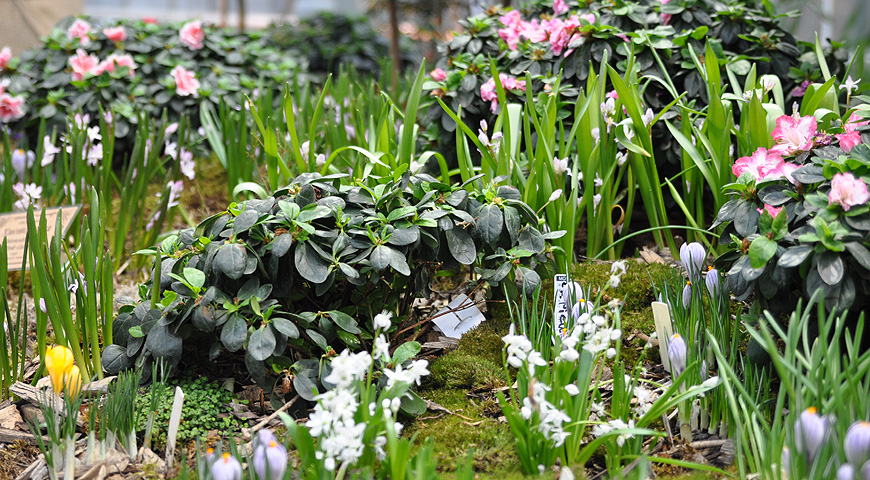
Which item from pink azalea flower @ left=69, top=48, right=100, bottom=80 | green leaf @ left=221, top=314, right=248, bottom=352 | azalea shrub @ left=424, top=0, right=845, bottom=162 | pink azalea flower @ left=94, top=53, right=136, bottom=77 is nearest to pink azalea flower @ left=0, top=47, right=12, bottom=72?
pink azalea flower @ left=69, top=48, right=100, bottom=80

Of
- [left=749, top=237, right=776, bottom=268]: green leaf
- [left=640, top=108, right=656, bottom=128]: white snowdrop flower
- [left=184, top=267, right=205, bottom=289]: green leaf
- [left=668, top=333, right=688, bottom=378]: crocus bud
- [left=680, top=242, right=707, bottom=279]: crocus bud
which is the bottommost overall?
[left=668, top=333, right=688, bottom=378]: crocus bud

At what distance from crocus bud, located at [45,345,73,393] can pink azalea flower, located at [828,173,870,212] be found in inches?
61.2

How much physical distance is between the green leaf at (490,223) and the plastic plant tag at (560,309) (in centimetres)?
18

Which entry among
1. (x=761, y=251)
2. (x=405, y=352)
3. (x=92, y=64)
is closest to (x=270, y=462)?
(x=405, y=352)

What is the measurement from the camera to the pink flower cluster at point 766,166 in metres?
1.44

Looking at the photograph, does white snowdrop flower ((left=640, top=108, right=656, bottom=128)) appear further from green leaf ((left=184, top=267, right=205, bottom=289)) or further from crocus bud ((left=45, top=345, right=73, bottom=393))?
crocus bud ((left=45, top=345, right=73, bottom=393))

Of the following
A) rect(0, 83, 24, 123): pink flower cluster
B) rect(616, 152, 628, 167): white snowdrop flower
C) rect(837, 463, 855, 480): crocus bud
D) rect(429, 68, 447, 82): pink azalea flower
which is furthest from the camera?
rect(0, 83, 24, 123): pink flower cluster

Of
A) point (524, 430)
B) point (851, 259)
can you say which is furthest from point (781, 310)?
point (524, 430)

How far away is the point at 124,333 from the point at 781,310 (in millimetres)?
1488

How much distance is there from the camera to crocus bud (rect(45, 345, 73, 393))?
1365mm

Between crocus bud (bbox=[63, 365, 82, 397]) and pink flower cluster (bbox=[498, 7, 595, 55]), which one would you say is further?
pink flower cluster (bbox=[498, 7, 595, 55])

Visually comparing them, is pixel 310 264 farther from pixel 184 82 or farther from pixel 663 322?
pixel 184 82

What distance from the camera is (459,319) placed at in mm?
1821

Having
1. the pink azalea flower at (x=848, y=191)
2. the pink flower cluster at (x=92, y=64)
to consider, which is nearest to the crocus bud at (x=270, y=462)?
the pink azalea flower at (x=848, y=191)
